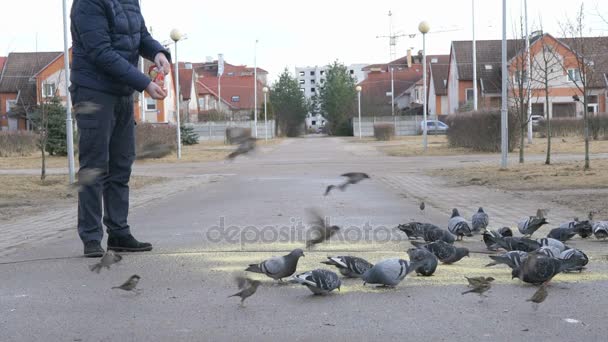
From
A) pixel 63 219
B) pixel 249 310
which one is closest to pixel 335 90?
pixel 63 219

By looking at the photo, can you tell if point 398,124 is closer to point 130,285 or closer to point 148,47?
point 148,47

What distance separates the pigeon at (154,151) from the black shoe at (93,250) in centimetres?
122

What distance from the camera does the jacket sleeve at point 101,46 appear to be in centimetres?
630

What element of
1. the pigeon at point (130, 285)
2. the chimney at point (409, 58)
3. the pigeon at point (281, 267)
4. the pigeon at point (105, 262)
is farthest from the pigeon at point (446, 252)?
the chimney at point (409, 58)

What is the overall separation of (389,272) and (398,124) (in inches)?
2875

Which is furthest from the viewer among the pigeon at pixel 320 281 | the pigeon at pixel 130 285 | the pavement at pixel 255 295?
the pigeon at pixel 130 285

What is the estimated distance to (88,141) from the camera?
6.51 m

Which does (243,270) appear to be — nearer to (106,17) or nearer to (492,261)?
(492,261)

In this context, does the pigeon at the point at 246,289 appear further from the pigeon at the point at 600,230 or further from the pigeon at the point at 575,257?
the pigeon at the point at 600,230

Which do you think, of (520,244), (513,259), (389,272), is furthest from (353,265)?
(520,244)

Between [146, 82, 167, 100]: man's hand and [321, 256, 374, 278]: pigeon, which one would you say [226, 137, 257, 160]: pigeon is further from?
[321, 256, 374, 278]: pigeon

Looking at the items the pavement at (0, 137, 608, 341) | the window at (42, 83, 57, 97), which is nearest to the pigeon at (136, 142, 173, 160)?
the pavement at (0, 137, 608, 341)

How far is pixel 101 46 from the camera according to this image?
6285 millimetres

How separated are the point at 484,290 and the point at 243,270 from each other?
6.61ft
